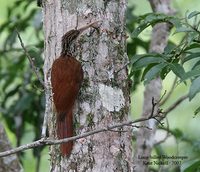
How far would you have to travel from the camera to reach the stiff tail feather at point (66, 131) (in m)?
3.04

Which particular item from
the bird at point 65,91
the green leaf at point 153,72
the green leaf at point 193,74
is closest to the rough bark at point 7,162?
the bird at point 65,91

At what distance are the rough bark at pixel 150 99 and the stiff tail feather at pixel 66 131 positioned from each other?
3.97ft

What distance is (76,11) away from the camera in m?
3.23

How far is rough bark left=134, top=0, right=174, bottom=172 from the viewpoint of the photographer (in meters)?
4.34

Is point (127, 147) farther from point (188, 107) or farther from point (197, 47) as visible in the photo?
point (188, 107)

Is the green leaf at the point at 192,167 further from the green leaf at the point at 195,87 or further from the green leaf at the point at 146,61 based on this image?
the green leaf at the point at 195,87

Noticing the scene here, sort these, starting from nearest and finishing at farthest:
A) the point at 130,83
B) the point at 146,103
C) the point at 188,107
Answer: the point at 130,83 < the point at 146,103 < the point at 188,107

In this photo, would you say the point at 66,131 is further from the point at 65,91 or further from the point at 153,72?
the point at 153,72

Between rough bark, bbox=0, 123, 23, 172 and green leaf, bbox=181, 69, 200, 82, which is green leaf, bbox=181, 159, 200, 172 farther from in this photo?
rough bark, bbox=0, 123, 23, 172

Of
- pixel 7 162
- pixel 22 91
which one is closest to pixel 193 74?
pixel 7 162

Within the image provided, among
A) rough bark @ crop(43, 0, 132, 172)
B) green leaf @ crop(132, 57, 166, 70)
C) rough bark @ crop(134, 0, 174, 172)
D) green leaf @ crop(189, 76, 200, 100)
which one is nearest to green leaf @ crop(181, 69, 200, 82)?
green leaf @ crop(189, 76, 200, 100)

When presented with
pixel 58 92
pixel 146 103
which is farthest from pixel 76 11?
pixel 146 103

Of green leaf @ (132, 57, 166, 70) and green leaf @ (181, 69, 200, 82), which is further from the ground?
green leaf @ (132, 57, 166, 70)

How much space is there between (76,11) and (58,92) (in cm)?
44
